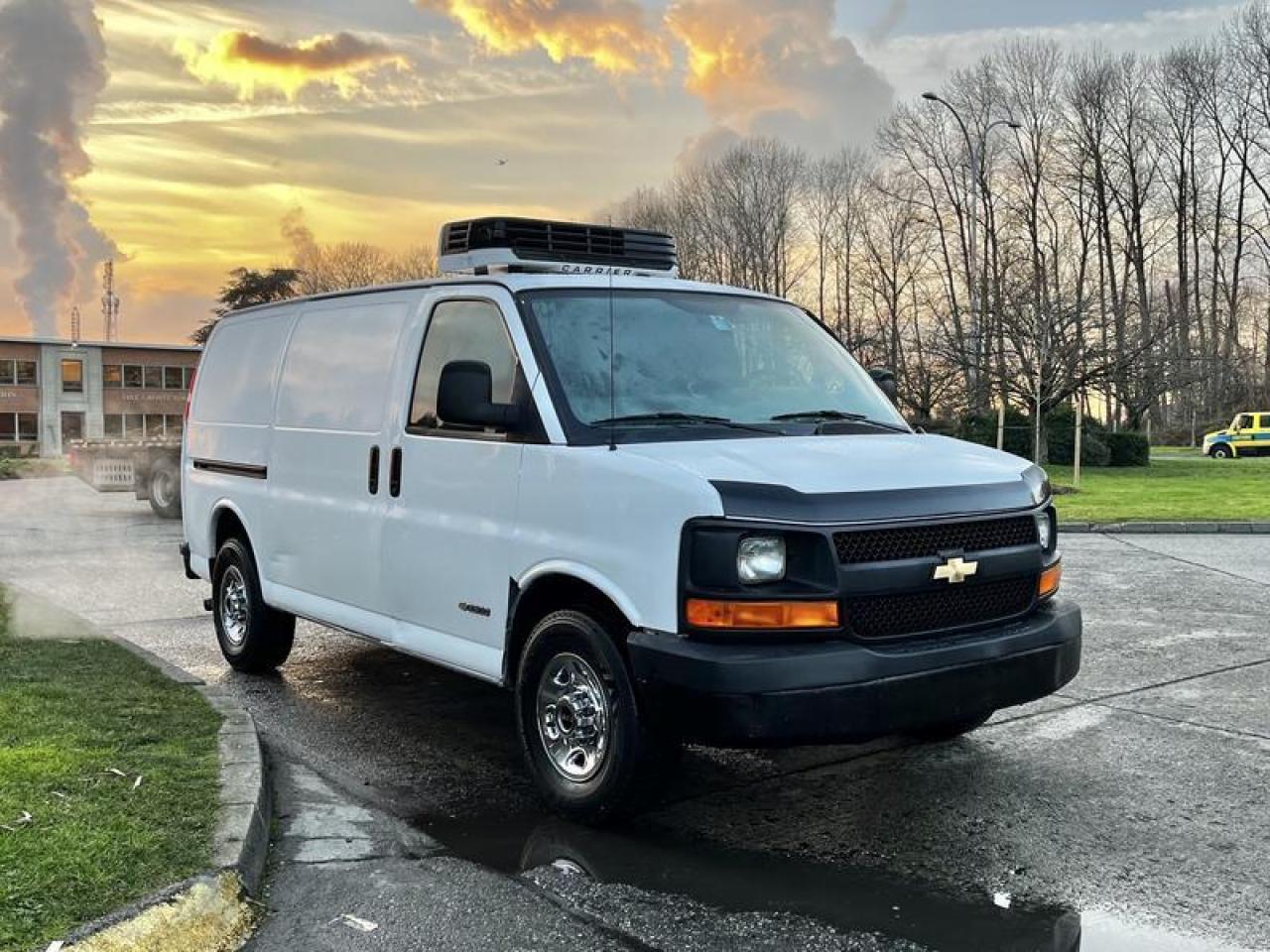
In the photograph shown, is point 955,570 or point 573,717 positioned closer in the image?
point 955,570

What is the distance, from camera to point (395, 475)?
5.72 metres

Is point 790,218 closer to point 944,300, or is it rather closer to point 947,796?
point 944,300

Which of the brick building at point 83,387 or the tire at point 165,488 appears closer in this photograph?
the tire at point 165,488

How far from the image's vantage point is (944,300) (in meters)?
53.4

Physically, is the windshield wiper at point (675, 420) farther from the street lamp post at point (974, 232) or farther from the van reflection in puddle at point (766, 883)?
the street lamp post at point (974, 232)

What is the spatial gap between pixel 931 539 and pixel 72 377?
64.9m

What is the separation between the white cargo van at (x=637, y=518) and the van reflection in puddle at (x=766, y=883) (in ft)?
0.66

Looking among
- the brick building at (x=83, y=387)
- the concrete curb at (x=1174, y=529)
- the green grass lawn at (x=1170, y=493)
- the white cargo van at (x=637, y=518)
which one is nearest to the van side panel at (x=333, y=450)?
the white cargo van at (x=637, y=518)

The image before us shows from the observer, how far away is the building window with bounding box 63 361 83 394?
61.2 m

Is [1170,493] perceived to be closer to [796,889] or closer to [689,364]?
[689,364]

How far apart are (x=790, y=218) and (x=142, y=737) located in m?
51.9

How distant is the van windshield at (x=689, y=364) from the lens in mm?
5035

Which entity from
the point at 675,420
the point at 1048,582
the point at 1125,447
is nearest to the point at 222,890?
the point at 675,420

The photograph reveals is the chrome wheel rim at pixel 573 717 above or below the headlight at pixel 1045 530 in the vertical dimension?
below
